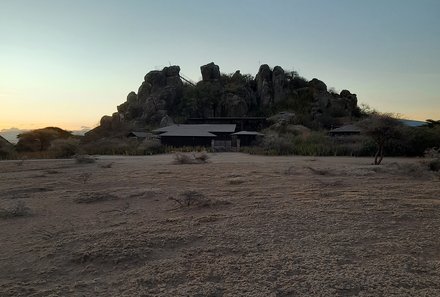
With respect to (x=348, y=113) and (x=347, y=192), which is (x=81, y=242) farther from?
(x=348, y=113)

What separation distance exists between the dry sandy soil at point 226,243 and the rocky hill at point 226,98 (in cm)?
4731

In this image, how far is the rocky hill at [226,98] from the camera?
59.7 metres

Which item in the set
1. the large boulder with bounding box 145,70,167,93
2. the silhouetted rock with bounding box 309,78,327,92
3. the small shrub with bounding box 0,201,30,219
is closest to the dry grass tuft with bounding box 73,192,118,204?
the small shrub with bounding box 0,201,30,219

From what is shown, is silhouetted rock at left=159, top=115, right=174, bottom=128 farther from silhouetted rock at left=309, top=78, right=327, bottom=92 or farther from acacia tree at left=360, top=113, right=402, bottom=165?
acacia tree at left=360, top=113, right=402, bottom=165

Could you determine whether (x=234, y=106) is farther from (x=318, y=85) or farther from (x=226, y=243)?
(x=226, y=243)

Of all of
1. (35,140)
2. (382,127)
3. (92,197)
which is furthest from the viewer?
(35,140)

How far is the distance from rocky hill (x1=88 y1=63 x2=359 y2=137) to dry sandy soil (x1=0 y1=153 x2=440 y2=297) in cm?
4731

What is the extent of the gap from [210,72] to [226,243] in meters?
63.6

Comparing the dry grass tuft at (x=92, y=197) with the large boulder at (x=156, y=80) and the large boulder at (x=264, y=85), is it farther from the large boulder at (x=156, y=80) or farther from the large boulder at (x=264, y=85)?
the large boulder at (x=156, y=80)

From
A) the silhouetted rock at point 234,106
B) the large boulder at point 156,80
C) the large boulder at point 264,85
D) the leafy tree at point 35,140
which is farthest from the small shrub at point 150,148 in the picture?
the large boulder at point 264,85

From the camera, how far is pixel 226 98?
62031 mm

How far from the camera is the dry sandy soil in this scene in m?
4.53

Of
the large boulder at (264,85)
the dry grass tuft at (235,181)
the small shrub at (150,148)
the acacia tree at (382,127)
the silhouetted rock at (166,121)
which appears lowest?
the dry grass tuft at (235,181)

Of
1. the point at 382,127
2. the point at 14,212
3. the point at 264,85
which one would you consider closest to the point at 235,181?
the point at 14,212
